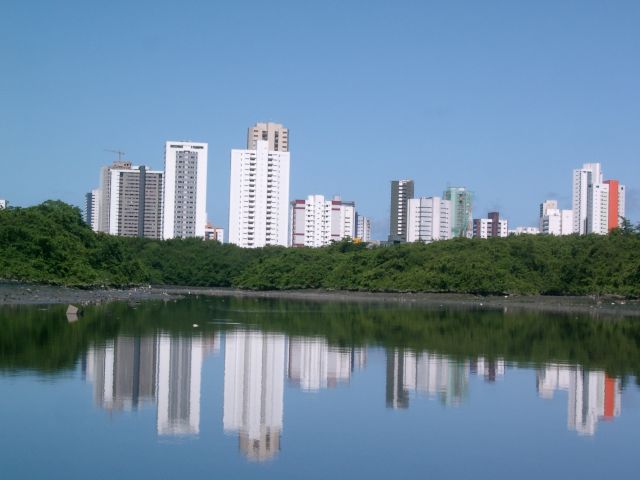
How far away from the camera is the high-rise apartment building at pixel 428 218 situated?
5453 inches

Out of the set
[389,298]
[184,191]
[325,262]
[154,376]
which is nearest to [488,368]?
[154,376]

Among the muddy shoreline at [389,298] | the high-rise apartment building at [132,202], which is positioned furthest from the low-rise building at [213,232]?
the muddy shoreline at [389,298]

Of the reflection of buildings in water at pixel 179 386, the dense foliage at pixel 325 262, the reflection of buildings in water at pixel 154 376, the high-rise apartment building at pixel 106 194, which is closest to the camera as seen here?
the reflection of buildings in water at pixel 179 386

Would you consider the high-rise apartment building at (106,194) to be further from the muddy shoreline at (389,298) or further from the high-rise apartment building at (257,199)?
the muddy shoreline at (389,298)

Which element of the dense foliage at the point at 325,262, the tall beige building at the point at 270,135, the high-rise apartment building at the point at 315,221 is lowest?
the dense foliage at the point at 325,262

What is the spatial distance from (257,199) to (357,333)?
9046cm

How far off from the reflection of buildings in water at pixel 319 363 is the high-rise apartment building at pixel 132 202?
115325 millimetres

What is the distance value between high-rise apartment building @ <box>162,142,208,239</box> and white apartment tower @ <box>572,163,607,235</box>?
2433 inches

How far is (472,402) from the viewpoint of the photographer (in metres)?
15.4

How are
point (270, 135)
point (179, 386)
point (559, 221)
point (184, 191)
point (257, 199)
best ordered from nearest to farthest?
point (179, 386)
point (257, 199)
point (184, 191)
point (270, 135)
point (559, 221)

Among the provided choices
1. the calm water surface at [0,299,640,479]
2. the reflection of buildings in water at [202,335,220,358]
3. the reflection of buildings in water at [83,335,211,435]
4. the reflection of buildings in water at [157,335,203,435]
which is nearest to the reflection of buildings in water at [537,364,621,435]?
the calm water surface at [0,299,640,479]

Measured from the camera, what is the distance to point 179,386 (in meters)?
15.8

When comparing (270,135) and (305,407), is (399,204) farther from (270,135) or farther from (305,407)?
(305,407)

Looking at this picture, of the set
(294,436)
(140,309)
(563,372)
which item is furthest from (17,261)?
(294,436)
